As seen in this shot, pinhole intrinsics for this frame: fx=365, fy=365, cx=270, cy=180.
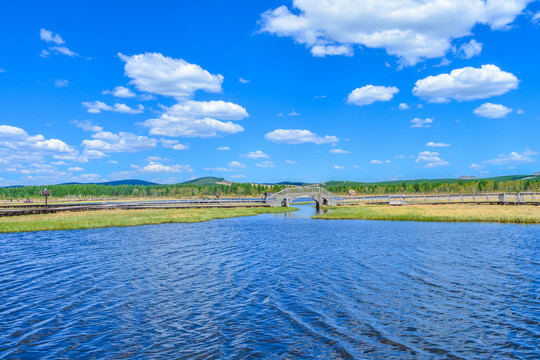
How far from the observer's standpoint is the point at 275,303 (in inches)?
562

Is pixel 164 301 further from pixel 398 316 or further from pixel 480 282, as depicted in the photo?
pixel 480 282

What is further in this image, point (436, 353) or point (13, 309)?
point (13, 309)

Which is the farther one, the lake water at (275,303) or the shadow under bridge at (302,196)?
the shadow under bridge at (302,196)

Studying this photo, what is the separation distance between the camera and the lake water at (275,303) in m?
10.3

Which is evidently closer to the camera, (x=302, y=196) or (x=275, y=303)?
(x=275, y=303)

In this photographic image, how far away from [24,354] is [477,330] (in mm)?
13155

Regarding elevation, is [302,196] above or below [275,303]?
above

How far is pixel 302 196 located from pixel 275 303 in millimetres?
79579

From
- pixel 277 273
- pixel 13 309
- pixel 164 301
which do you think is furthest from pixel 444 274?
pixel 13 309

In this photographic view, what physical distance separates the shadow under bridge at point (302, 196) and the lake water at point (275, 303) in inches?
2523

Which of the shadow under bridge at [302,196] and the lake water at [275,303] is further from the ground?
the shadow under bridge at [302,196]

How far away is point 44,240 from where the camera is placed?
113 feet

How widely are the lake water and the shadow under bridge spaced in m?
64.1

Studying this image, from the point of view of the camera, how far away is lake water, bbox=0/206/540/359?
10.3 m
